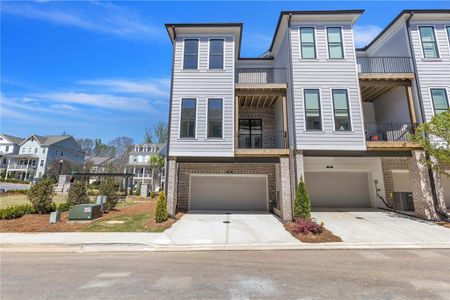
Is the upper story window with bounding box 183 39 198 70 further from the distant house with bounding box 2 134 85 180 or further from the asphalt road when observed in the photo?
the distant house with bounding box 2 134 85 180

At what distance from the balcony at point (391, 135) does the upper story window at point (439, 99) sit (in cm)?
142

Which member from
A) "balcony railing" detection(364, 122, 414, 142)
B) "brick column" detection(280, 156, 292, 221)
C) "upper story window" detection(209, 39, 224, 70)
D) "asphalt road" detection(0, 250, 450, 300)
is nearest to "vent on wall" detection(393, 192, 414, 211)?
"balcony railing" detection(364, 122, 414, 142)

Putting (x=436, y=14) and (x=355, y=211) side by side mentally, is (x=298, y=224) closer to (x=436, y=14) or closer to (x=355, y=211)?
(x=355, y=211)

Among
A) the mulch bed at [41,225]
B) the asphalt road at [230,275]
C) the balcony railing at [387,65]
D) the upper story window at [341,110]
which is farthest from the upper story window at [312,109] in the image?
the mulch bed at [41,225]

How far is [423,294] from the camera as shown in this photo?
432 cm

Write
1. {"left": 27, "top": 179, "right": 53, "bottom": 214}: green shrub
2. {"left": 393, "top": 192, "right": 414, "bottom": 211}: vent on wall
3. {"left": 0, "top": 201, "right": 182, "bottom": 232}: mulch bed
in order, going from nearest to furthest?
{"left": 0, "top": 201, "right": 182, "bottom": 232}: mulch bed, {"left": 27, "top": 179, "right": 53, "bottom": 214}: green shrub, {"left": 393, "top": 192, "right": 414, "bottom": 211}: vent on wall

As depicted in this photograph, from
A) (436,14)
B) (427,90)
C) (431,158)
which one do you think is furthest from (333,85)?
(436,14)

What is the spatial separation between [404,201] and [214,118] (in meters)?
12.4

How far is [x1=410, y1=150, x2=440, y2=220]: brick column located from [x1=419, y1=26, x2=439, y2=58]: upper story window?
5.45 metres

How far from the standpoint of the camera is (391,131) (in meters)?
13.3

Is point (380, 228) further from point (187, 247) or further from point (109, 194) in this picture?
point (109, 194)

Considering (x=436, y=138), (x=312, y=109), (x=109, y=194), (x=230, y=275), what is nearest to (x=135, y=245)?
(x=230, y=275)

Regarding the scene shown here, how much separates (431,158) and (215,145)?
11186mm

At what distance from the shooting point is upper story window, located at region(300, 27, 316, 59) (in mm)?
12375
